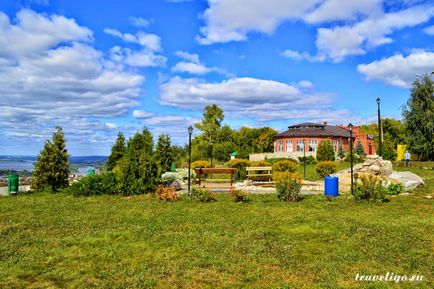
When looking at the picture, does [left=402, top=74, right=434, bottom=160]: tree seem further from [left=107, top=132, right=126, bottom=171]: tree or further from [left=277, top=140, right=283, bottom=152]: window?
[left=107, top=132, right=126, bottom=171]: tree

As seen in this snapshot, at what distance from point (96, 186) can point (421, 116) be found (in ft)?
119

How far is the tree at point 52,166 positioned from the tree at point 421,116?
119 ft

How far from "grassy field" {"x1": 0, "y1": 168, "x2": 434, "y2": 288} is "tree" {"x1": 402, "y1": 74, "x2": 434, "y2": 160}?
101 ft

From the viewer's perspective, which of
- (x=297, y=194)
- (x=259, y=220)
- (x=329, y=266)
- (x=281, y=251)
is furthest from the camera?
(x=297, y=194)

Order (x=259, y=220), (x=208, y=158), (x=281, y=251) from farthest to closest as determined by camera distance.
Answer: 1. (x=208, y=158)
2. (x=259, y=220)
3. (x=281, y=251)

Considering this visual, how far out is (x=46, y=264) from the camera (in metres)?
6.31

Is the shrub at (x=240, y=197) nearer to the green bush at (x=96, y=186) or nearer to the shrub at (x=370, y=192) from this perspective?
the shrub at (x=370, y=192)

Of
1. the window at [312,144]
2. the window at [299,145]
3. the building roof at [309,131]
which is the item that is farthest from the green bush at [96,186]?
the building roof at [309,131]

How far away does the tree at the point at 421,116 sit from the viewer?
38.7m

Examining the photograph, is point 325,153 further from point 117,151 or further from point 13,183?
point 13,183

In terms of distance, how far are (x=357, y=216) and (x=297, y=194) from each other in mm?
3216

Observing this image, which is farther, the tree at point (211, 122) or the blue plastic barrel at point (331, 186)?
the tree at point (211, 122)

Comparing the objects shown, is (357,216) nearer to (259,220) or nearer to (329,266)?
(259,220)

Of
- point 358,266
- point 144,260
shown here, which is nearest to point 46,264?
point 144,260
